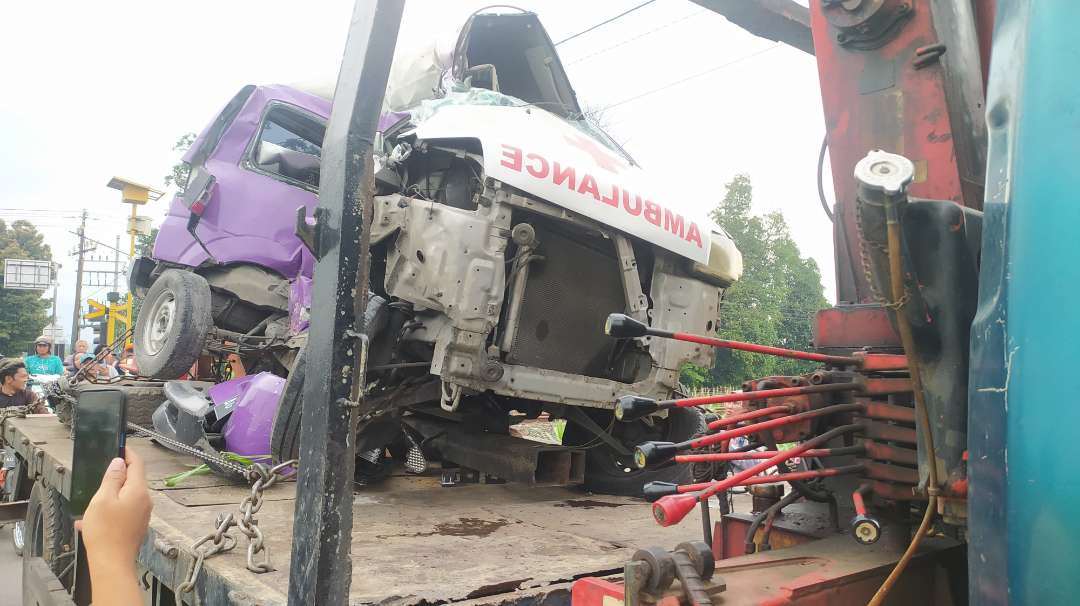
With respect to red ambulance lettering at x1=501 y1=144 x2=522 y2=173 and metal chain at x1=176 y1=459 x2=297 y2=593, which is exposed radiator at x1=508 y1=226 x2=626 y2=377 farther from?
metal chain at x1=176 y1=459 x2=297 y2=593

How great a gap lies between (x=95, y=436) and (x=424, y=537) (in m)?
1.28

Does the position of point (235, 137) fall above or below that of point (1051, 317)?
above

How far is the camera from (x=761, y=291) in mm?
38438

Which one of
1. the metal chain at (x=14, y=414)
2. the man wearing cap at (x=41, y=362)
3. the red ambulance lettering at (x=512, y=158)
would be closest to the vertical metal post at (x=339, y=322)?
the red ambulance lettering at (x=512, y=158)

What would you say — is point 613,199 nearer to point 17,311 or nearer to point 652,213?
point 652,213

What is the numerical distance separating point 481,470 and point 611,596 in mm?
2596

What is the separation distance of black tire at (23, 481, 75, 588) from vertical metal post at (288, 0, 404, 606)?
8.30 feet

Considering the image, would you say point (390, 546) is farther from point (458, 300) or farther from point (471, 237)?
point (471, 237)

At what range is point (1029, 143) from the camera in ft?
3.34

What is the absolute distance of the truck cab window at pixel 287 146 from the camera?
497cm

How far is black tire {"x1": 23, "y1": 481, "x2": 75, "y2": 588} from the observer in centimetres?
354

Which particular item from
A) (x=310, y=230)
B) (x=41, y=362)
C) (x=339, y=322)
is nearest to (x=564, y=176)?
(x=310, y=230)

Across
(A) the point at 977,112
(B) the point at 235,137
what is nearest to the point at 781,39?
(A) the point at 977,112

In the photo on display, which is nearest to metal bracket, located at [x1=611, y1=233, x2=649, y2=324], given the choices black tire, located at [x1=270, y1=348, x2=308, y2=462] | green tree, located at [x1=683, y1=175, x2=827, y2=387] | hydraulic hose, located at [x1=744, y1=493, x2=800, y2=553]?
black tire, located at [x1=270, y1=348, x2=308, y2=462]
